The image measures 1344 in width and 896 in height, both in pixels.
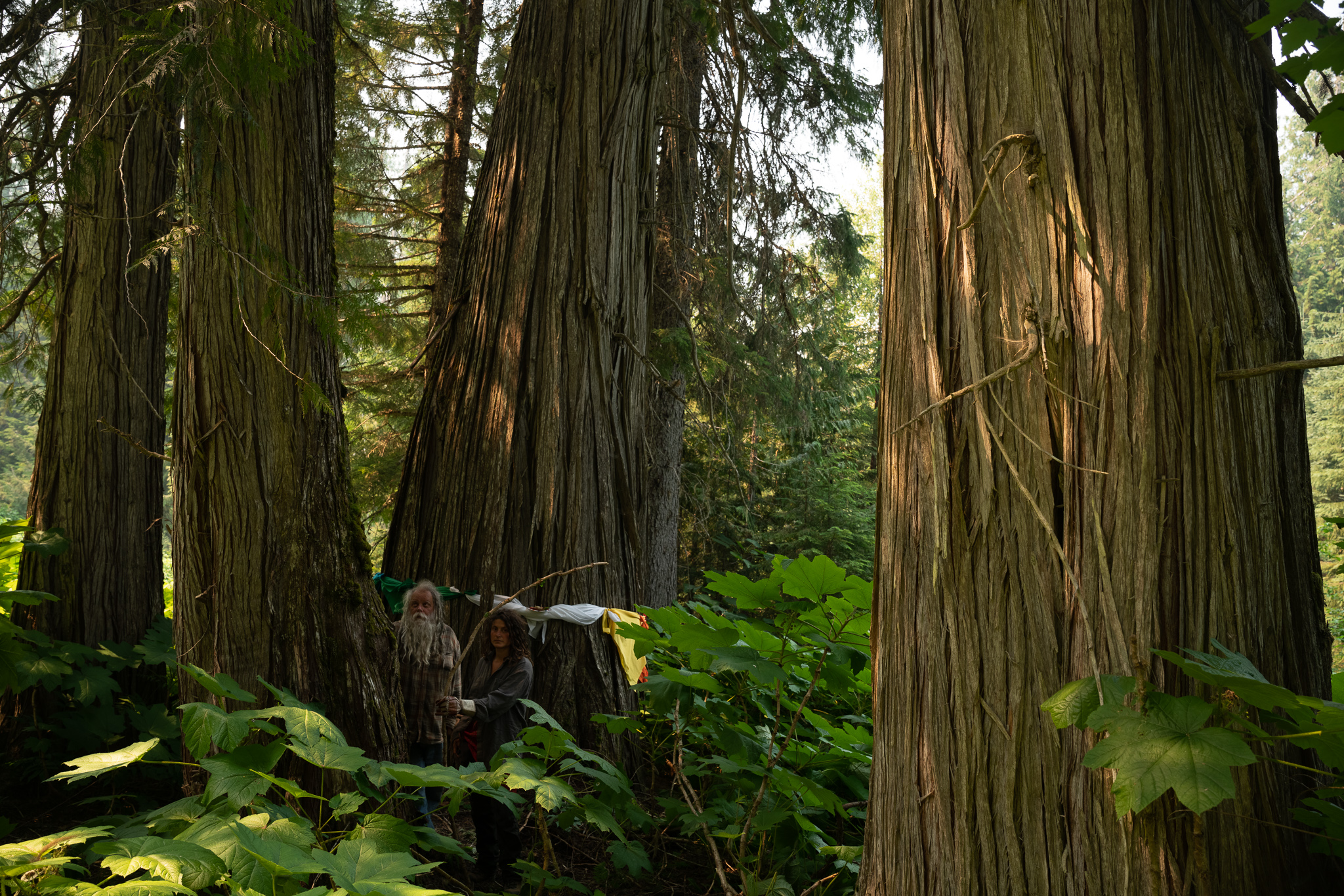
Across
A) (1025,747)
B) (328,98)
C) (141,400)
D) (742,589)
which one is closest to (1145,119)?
(1025,747)

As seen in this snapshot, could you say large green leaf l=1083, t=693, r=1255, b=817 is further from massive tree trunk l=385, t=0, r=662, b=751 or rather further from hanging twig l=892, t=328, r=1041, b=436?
massive tree trunk l=385, t=0, r=662, b=751

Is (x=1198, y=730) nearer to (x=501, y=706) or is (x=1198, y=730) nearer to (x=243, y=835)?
(x=243, y=835)

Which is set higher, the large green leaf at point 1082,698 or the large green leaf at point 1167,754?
the large green leaf at point 1082,698

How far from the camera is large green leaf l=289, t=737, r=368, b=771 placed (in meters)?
1.77

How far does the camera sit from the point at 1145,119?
1627 millimetres

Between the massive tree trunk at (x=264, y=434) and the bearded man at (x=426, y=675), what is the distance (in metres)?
0.67

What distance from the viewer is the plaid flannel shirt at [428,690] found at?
3.94 metres

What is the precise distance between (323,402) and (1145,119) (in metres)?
2.77

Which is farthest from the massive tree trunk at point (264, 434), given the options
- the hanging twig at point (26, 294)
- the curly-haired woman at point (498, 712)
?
the hanging twig at point (26, 294)

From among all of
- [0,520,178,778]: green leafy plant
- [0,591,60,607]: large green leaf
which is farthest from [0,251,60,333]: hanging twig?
[0,591,60,607]: large green leaf

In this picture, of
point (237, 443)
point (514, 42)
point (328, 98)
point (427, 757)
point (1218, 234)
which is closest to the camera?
point (1218, 234)

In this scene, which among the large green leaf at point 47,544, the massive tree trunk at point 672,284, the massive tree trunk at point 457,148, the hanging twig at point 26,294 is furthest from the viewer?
the massive tree trunk at point 457,148

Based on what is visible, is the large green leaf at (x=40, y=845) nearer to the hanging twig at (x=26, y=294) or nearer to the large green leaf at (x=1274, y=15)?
the large green leaf at (x=1274, y=15)

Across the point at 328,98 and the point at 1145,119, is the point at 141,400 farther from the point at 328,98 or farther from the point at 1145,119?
the point at 1145,119
